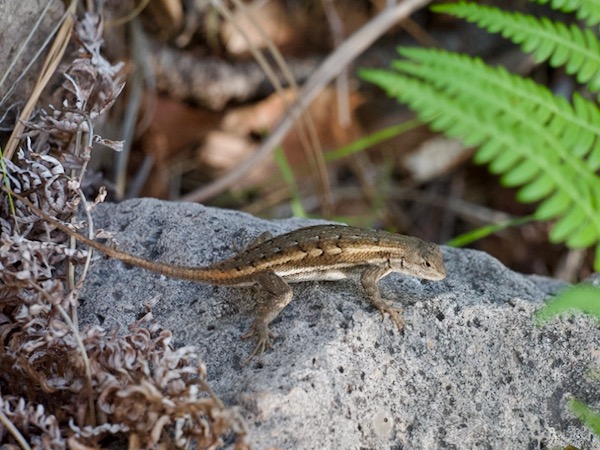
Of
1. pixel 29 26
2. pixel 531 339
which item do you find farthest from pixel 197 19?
pixel 531 339

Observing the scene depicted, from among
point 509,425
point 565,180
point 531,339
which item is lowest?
point 509,425

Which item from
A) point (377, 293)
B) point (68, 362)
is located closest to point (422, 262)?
point (377, 293)

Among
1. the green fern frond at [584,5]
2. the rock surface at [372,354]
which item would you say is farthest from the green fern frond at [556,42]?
the rock surface at [372,354]

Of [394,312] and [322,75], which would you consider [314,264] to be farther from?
[322,75]

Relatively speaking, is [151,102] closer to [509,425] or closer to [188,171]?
[188,171]

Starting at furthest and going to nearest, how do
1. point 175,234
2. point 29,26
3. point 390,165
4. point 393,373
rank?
point 390,165
point 29,26
point 175,234
point 393,373

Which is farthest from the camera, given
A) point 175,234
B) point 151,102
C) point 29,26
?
point 151,102

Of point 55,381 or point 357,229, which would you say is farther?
point 357,229

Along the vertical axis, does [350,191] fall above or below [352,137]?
below
